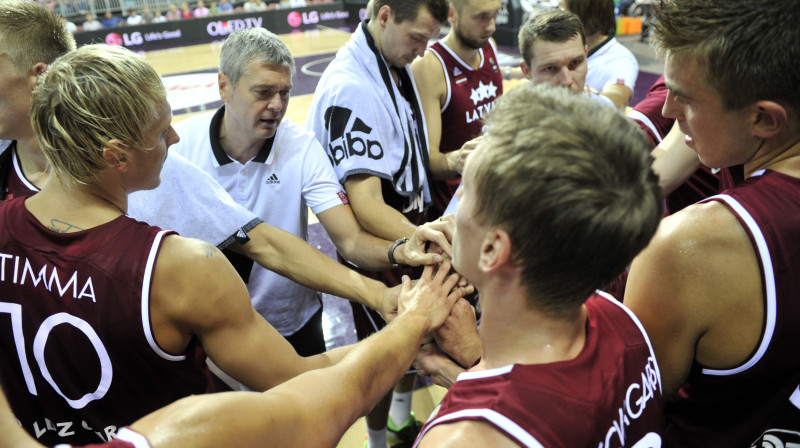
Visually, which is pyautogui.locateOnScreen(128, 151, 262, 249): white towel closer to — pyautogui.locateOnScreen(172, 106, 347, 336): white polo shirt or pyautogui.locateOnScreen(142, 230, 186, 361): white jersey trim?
pyautogui.locateOnScreen(172, 106, 347, 336): white polo shirt

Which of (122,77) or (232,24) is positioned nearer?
(122,77)

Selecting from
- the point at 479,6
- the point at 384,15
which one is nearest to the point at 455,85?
the point at 479,6

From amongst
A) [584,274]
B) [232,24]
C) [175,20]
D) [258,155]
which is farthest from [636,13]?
[584,274]

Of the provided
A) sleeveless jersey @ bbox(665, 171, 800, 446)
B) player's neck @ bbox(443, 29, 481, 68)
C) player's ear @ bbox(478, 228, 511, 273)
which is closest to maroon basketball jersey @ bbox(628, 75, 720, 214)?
sleeveless jersey @ bbox(665, 171, 800, 446)

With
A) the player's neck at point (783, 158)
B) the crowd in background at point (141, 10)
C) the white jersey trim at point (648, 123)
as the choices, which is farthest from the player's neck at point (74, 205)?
the crowd in background at point (141, 10)

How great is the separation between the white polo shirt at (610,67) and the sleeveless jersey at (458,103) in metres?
0.95

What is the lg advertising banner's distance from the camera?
17000 mm

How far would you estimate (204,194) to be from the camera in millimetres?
2172

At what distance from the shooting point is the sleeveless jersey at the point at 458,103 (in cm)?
371

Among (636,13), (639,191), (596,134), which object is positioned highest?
(596,134)

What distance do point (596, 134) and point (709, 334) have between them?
68 cm

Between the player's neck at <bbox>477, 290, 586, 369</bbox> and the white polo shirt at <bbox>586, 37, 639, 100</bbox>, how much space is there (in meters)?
3.44

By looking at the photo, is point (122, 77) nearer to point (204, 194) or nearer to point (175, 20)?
point (204, 194)

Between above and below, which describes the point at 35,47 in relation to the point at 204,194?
above
